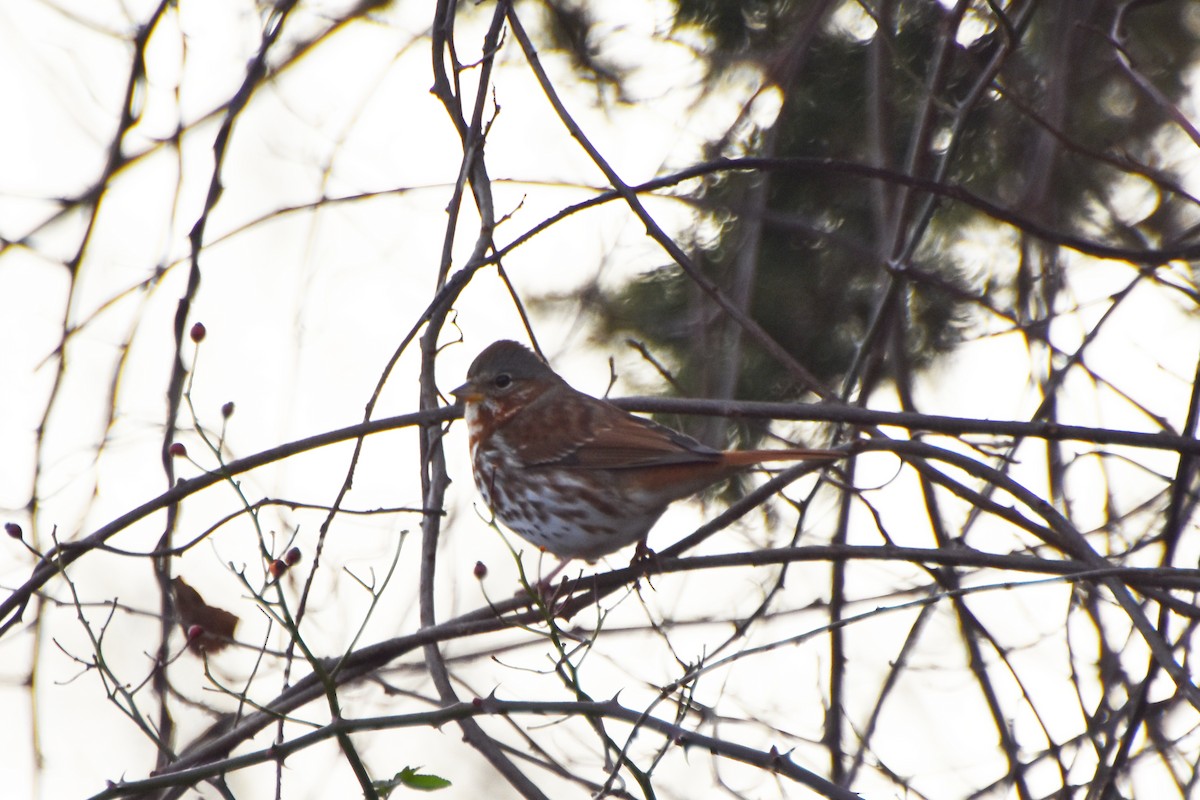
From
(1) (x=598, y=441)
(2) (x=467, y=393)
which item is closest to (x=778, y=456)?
(1) (x=598, y=441)

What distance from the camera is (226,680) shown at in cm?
505

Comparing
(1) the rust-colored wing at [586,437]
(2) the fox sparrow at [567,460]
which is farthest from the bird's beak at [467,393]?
(1) the rust-colored wing at [586,437]

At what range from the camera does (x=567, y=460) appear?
17.8 feet

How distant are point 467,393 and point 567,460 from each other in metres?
0.58

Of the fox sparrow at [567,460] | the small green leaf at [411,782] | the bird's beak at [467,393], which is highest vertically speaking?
the bird's beak at [467,393]

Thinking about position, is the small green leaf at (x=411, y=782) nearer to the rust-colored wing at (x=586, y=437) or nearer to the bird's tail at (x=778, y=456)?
the bird's tail at (x=778, y=456)

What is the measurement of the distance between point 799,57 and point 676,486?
5.86ft

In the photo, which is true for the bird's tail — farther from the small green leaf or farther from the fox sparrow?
the small green leaf

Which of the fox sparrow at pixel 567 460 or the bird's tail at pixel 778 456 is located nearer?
the bird's tail at pixel 778 456

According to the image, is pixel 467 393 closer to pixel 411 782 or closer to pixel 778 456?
pixel 778 456

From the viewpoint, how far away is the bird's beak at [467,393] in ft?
18.6

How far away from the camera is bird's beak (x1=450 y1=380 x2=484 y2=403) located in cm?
566

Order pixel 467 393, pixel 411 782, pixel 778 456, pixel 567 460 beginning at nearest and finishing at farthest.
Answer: pixel 411 782 < pixel 778 456 < pixel 567 460 < pixel 467 393

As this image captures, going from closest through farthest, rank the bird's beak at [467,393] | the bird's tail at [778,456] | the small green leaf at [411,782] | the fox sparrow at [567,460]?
1. the small green leaf at [411,782]
2. the bird's tail at [778,456]
3. the fox sparrow at [567,460]
4. the bird's beak at [467,393]
